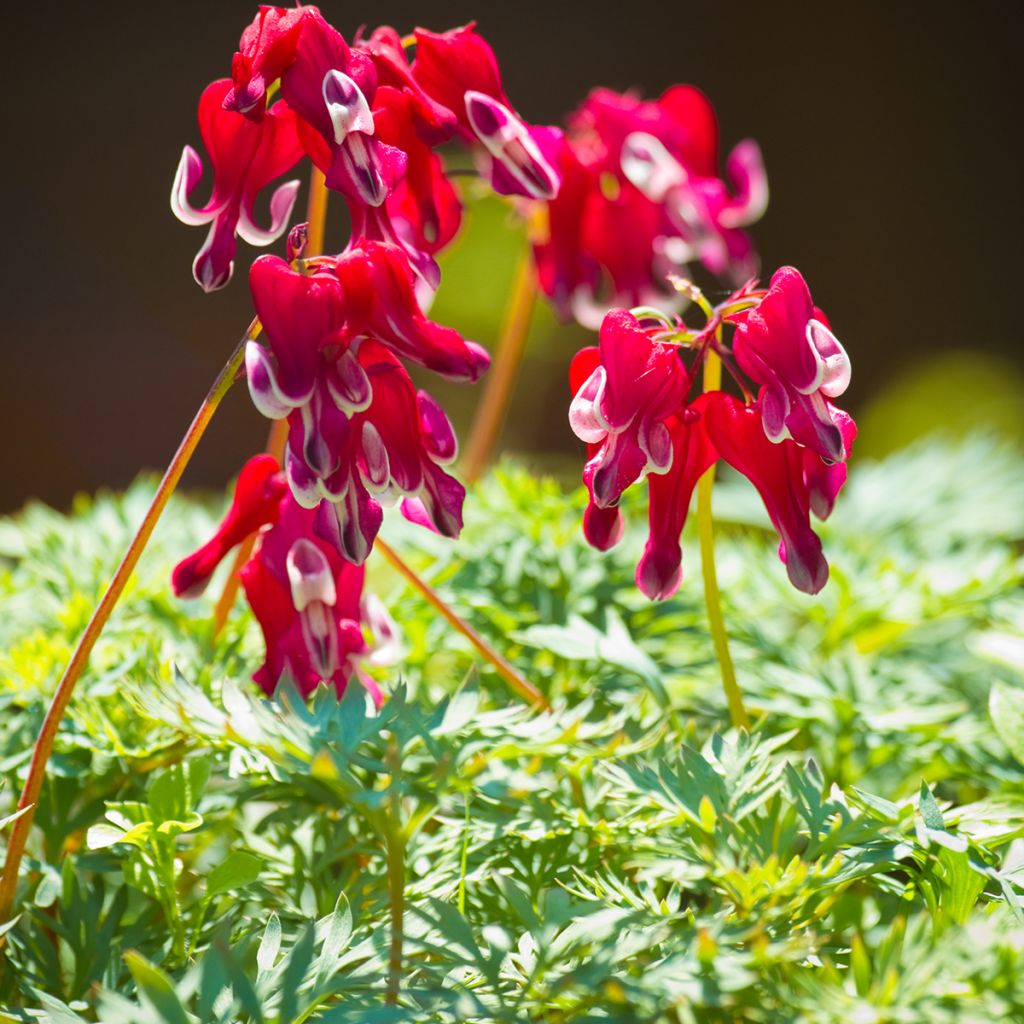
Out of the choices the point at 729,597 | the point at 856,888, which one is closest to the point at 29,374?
the point at 729,597

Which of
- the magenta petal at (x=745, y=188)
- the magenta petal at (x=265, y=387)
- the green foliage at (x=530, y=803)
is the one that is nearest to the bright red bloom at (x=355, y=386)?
the magenta petal at (x=265, y=387)

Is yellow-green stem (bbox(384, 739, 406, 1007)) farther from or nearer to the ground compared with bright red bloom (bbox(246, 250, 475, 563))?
nearer to the ground

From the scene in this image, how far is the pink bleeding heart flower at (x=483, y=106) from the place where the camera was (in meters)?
0.78

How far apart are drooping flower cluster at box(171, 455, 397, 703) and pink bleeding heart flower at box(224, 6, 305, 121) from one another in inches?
8.7

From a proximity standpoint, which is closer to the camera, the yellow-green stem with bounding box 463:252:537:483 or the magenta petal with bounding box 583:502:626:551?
the magenta petal with bounding box 583:502:626:551

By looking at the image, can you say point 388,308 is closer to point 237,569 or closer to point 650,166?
point 237,569

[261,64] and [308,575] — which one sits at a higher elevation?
[261,64]

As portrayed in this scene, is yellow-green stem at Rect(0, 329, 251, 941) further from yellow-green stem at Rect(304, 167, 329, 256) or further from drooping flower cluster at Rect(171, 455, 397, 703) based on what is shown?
yellow-green stem at Rect(304, 167, 329, 256)

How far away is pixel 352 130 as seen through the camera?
666mm

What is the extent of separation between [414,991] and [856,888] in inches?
16.5

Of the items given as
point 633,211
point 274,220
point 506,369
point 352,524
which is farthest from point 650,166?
point 352,524

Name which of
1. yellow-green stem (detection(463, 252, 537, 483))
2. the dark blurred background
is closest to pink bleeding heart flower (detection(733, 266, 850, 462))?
yellow-green stem (detection(463, 252, 537, 483))

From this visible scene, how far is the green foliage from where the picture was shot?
544 millimetres

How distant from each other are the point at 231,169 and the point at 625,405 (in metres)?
0.28
